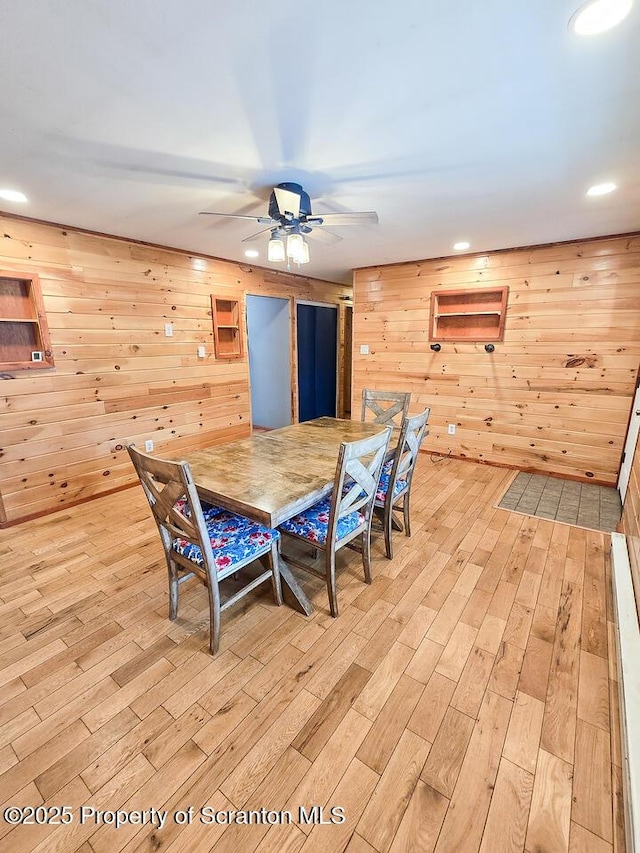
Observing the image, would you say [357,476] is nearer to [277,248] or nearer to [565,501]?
[277,248]

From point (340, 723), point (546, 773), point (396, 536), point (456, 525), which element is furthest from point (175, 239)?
point (546, 773)

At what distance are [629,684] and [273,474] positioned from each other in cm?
173

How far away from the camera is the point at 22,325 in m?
2.75

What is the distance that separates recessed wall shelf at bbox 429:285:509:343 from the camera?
383 centimetres

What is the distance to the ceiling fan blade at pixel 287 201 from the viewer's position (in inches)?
76.5

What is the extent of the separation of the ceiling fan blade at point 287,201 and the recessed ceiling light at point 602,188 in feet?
5.83

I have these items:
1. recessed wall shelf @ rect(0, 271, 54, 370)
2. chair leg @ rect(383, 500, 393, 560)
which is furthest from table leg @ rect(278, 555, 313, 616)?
recessed wall shelf @ rect(0, 271, 54, 370)

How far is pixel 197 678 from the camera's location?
1566 millimetres

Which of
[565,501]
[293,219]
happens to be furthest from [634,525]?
[293,219]

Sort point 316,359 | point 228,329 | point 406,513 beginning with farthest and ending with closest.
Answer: point 316,359
point 228,329
point 406,513

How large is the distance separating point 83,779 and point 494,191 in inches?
133

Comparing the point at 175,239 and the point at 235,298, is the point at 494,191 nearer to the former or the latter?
the point at 175,239

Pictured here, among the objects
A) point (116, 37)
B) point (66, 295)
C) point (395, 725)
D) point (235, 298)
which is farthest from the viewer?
point (235, 298)

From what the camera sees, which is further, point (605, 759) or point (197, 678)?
point (197, 678)
